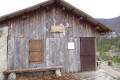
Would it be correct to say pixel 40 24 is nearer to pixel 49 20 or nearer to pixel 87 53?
pixel 49 20

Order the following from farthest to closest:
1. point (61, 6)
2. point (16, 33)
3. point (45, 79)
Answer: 1. point (61, 6)
2. point (16, 33)
3. point (45, 79)

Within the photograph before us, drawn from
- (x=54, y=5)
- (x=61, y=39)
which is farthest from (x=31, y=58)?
(x=54, y=5)

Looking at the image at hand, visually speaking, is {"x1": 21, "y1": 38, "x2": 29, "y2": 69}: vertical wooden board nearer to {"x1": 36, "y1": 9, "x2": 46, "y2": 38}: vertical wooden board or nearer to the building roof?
{"x1": 36, "y1": 9, "x2": 46, "y2": 38}: vertical wooden board

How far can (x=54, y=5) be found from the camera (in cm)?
670

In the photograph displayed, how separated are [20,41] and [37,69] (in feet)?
6.53

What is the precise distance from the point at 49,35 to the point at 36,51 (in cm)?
130

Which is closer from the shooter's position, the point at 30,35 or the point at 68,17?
the point at 30,35

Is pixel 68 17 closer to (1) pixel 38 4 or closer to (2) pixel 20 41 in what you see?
(1) pixel 38 4

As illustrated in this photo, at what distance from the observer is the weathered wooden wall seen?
243 inches

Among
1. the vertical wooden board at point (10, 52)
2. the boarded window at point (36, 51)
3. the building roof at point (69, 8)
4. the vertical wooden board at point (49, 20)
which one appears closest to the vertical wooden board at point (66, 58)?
the vertical wooden board at point (49, 20)

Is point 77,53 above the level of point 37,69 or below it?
above

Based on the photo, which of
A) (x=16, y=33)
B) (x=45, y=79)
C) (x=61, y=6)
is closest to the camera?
(x=45, y=79)

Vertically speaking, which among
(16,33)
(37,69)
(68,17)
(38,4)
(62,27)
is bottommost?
(37,69)

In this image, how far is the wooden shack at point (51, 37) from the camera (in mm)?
6150
